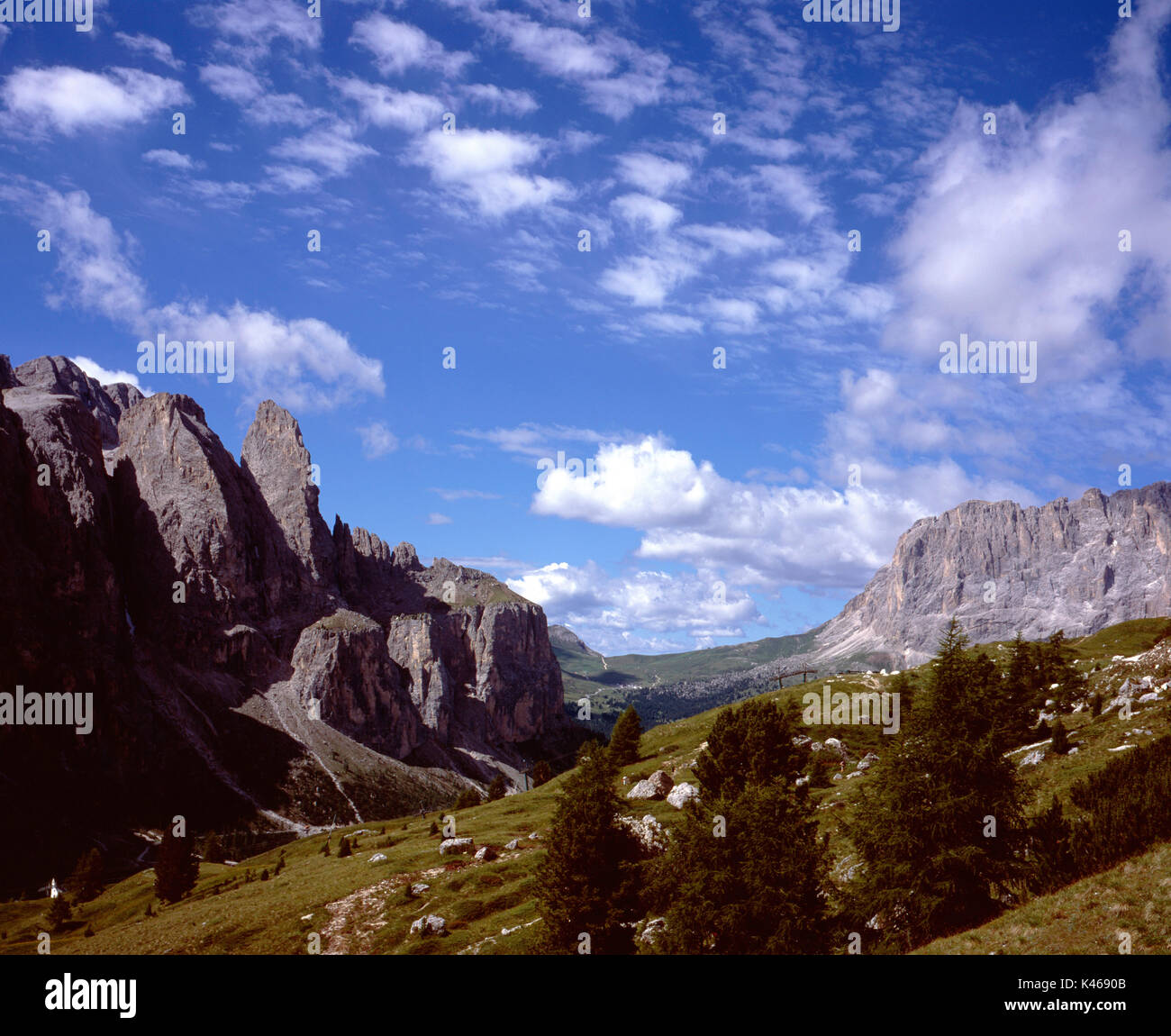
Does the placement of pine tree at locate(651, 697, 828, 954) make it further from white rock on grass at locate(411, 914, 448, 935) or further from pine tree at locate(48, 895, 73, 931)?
pine tree at locate(48, 895, 73, 931)

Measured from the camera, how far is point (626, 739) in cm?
10225

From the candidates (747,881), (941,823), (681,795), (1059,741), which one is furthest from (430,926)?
(1059,741)

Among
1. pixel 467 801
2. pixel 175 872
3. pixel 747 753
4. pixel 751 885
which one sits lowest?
pixel 175 872

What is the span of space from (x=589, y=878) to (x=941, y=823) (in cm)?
1801

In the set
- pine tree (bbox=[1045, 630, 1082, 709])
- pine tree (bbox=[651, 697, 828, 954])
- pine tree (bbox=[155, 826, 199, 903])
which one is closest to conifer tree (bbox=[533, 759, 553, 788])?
pine tree (bbox=[155, 826, 199, 903])

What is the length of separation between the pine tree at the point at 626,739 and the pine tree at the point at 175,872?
5441cm

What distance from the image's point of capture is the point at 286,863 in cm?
9719

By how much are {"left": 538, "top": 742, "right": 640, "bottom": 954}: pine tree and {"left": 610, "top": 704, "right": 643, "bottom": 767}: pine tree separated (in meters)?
52.9

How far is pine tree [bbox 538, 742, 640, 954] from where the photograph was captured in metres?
38.1

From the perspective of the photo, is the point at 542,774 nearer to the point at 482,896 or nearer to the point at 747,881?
the point at 482,896

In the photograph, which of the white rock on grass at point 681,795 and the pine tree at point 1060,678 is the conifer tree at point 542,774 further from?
the pine tree at point 1060,678

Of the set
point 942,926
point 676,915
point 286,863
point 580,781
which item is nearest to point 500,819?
point 286,863

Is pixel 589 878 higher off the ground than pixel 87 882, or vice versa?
pixel 589 878
